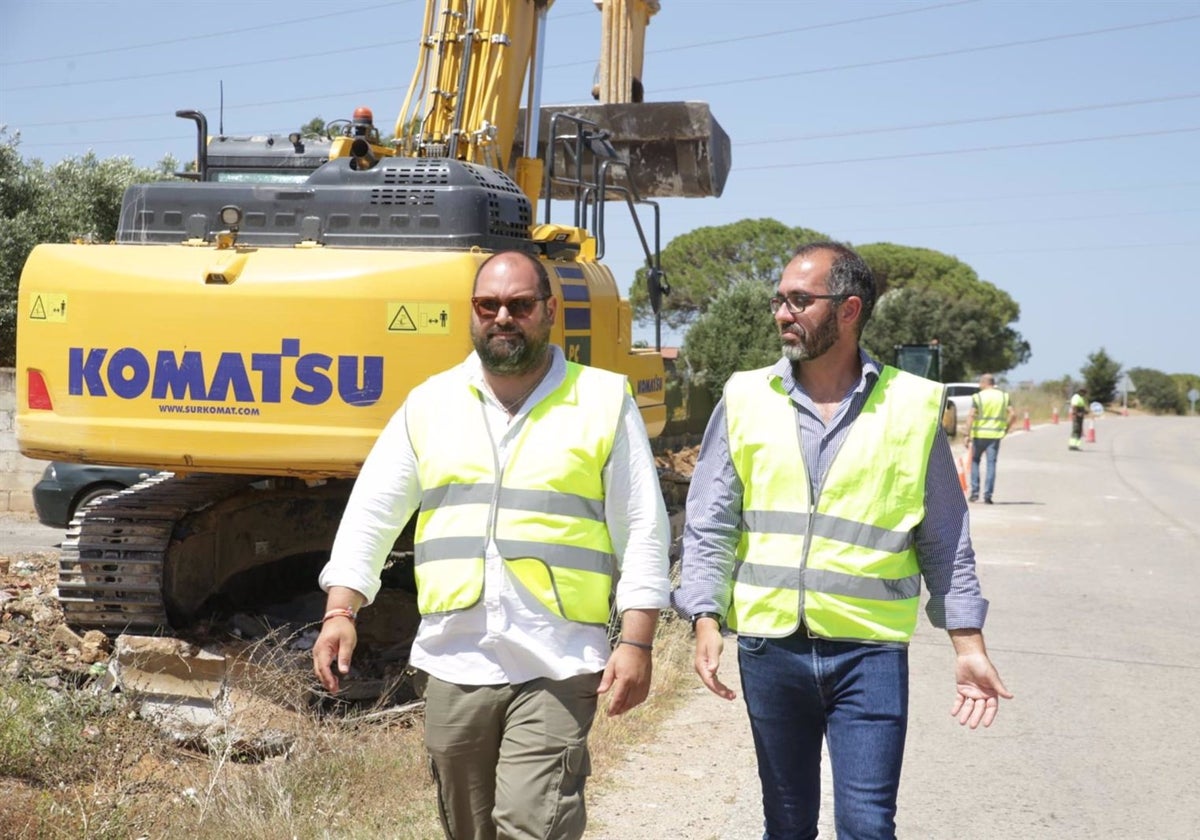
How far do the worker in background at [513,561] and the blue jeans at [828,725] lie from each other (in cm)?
35

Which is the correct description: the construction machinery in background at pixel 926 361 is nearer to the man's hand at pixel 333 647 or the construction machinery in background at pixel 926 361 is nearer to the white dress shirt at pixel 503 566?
the white dress shirt at pixel 503 566

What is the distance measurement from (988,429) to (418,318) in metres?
13.9

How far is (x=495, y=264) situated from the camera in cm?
394

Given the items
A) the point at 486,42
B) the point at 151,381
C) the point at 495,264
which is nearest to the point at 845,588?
the point at 495,264

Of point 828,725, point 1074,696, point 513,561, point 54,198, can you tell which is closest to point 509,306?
point 513,561

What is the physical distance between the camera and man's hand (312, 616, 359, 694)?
143 inches

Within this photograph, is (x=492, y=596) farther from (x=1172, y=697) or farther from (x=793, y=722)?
(x=1172, y=697)

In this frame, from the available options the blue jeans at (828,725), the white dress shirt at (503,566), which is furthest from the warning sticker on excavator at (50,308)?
the blue jeans at (828,725)

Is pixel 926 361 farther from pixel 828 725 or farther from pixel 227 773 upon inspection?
pixel 828 725

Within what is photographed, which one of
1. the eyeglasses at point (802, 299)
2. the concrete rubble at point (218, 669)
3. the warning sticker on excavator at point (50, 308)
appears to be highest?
the eyeglasses at point (802, 299)

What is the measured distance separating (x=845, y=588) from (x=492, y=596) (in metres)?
0.88

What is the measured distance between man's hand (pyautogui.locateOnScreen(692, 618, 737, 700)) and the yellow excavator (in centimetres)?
376

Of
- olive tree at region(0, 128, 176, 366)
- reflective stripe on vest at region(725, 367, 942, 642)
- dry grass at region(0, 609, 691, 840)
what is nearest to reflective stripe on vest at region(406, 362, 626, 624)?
reflective stripe on vest at region(725, 367, 942, 642)

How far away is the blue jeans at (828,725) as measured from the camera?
364 centimetres
